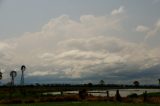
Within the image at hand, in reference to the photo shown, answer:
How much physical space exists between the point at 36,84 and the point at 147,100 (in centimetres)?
14626

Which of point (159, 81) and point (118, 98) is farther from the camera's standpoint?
point (159, 81)

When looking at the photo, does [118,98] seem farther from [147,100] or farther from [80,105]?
[80,105]

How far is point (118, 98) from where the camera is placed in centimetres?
5125

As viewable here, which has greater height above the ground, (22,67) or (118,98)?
(22,67)

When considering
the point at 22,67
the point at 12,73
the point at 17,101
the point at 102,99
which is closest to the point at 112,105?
the point at 102,99

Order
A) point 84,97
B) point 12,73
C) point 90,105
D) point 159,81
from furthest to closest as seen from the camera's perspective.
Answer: point 159,81 < point 12,73 < point 84,97 < point 90,105

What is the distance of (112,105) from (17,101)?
15.4 meters

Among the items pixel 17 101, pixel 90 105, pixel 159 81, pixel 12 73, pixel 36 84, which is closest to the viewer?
pixel 90 105

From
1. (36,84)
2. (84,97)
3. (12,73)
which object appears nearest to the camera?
(84,97)

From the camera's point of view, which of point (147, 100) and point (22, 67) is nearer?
point (147, 100)

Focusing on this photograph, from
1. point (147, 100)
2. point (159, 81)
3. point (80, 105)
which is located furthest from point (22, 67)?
point (159, 81)

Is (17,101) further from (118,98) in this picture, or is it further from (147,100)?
(147,100)

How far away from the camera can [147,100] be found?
49750mm

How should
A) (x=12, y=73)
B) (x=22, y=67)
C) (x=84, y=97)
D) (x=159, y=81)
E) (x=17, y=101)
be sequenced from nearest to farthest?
1. (x=17, y=101)
2. (x=84, y=97)
3. (x=12, y=73)
4. (x=22, y=67)
5. (x=159, y=81)
